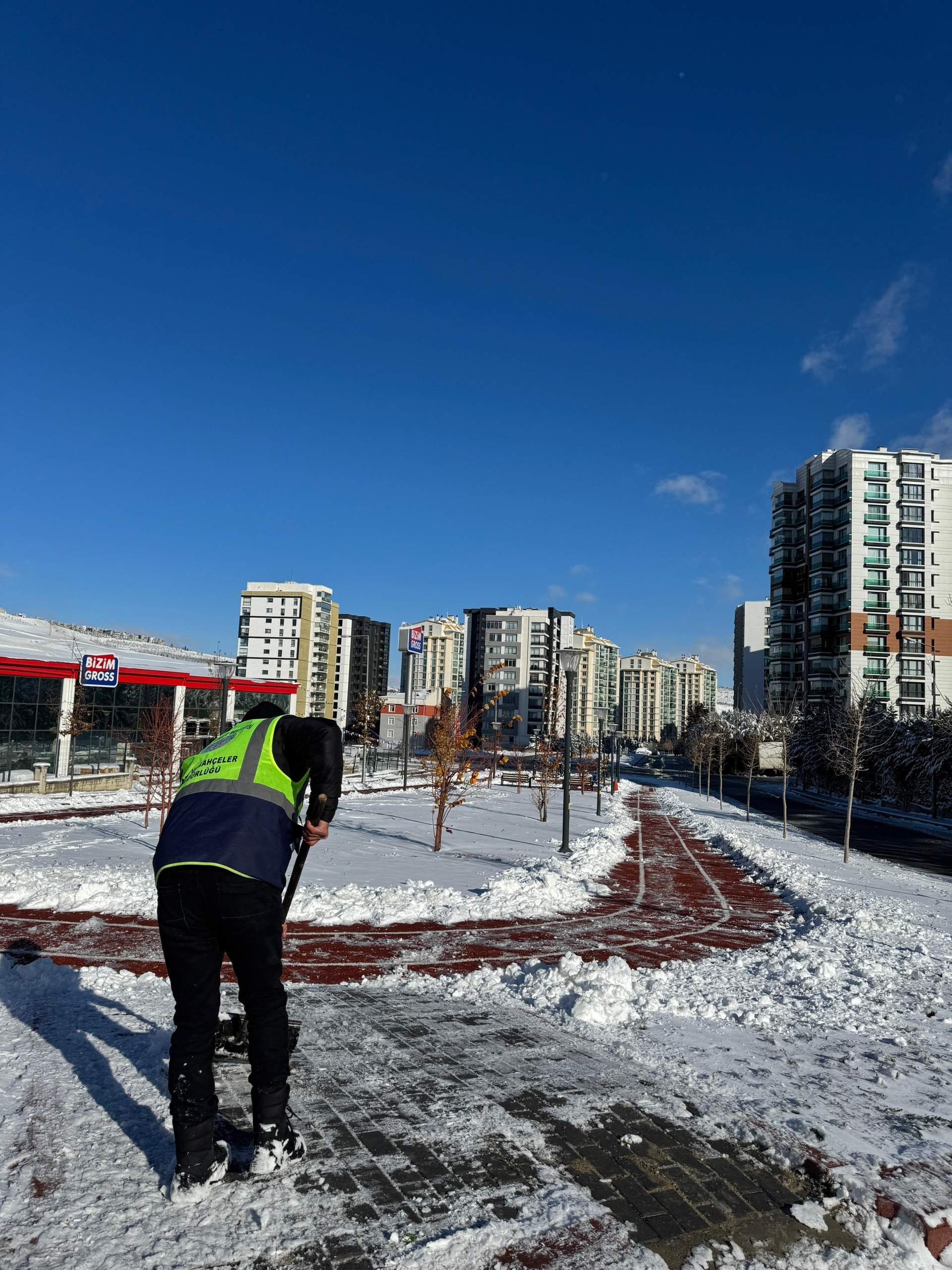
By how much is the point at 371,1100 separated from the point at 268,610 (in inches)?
4990

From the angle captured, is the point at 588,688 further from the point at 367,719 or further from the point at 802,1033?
the point at 802,1033

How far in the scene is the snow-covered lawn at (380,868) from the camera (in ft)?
29.3

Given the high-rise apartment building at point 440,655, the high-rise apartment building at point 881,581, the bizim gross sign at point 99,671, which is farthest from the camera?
the high-rise apartment building at point 440,655

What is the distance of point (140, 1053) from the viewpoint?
4.05m

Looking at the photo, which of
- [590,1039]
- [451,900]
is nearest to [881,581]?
[451,900]

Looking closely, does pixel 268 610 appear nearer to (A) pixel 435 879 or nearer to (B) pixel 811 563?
(B) pixel 811 563

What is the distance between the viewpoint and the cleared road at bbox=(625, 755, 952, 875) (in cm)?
2366

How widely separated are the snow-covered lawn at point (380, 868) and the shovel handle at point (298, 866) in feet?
17.1

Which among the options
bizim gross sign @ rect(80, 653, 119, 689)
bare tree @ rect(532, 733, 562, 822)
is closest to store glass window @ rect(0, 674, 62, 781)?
bizim gross sign @ rect(80, 653, 119, 689)

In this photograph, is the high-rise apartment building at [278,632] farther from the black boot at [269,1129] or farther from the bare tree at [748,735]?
the black boot at [269,1129]

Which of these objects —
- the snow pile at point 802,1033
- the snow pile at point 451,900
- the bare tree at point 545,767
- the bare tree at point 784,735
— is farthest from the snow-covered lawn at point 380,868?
the bare tree at point 784,735

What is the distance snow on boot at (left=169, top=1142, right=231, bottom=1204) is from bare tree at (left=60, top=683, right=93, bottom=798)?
95.8 feet

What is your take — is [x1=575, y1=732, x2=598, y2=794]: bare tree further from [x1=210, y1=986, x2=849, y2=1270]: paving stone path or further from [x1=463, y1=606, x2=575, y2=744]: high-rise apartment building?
[x1=463, y1=606, x2=575, y2=744]: high-rise apartment building

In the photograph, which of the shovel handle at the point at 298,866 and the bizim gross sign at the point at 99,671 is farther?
the bizim gross sign at the point at 99,671
